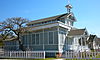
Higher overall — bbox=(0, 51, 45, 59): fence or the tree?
the tree

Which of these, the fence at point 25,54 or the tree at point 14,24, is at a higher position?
the tree at point 14,24

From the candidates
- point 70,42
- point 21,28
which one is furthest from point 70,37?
point 21,28

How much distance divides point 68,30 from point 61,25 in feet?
11.7

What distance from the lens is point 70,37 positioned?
28.7m

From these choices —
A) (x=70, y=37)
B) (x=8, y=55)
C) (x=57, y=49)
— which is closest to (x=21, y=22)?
(x=8, y=55)

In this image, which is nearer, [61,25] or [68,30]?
[61,25]

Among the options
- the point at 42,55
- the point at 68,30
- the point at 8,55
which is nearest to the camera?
the point at 42,55

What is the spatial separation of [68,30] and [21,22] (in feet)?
31.1

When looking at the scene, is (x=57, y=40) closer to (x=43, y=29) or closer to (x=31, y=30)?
(x=43, y=29)

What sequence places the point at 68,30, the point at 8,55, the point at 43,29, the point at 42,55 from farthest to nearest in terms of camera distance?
the point at 68,30 → the point at 43,29 → the point at 8,55 → the point at 42,55

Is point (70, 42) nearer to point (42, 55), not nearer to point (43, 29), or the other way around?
point (43, 29)

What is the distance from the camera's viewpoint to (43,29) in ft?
89.5

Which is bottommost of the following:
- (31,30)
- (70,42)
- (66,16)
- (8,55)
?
(8,55)

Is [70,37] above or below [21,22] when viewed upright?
below
